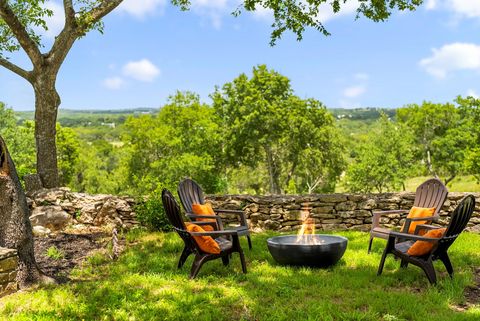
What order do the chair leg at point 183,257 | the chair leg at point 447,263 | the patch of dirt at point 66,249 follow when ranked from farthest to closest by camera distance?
the patch of dirt at point 66,249, the chair leg at point 183,257, the chair leg at point 447,263

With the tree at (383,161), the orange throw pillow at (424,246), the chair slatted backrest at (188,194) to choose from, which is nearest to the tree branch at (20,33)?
the chair slatted backrest at (188,194)

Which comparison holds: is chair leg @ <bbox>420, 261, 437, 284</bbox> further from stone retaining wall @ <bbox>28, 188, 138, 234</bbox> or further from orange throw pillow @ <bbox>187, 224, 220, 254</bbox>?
stone retaining wall @ <bbox>28, 188, 138, 234</bbox>

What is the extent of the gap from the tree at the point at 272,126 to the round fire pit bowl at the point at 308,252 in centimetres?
1818

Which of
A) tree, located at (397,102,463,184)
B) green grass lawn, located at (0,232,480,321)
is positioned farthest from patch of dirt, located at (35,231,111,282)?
tree, located at (397,102,463,184)

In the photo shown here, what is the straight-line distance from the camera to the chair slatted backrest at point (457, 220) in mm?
4516

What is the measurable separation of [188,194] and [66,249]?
192 centimetres

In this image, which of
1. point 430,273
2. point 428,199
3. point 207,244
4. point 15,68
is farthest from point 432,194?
point 15,68

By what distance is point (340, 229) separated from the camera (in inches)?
312

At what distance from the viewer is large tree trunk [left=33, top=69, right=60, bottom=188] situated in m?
8.24

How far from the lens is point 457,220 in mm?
4555

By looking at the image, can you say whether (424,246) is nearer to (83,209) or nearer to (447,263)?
(447,263)

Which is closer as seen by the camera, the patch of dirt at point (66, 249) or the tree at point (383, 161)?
the patch of dirt at point (66, 249)

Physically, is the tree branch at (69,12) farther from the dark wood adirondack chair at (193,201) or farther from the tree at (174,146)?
the tree at (174,146)

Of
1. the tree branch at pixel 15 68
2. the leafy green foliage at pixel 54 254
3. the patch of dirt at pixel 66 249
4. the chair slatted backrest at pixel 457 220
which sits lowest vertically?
the patch of dirt at pixel 66 249
